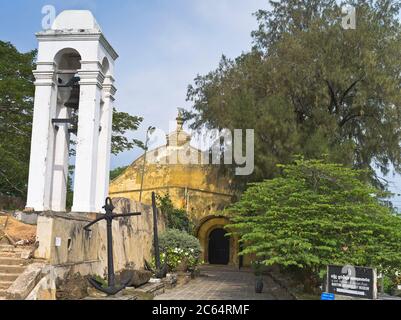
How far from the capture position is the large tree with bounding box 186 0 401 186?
16516 mm

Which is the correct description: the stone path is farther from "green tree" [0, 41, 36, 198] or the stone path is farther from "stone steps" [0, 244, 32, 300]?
"green tree" [0, 41, 36, 198]

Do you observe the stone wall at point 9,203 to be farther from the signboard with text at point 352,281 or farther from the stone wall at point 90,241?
the signboard with text at point 352,281

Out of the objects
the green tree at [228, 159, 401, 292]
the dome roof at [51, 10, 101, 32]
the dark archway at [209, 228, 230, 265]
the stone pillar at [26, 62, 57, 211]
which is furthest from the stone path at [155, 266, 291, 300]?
the dark archway at [209, 228, 230, 265]

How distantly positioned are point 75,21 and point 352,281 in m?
8.70

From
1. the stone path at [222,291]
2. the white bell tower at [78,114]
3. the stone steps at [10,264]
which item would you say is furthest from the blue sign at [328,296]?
the white bell tower at [78,114]

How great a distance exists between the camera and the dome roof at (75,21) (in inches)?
465

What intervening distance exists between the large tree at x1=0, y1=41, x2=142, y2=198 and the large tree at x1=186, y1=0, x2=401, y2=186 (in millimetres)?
6996

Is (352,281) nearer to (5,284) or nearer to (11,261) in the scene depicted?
(5,284)

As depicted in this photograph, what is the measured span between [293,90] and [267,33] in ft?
10.1

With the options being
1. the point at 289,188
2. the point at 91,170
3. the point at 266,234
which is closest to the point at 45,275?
the point at 91,170

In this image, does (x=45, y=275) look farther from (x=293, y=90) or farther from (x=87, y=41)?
(x=293, y=90)

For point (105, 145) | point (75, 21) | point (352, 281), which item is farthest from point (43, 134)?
point (352, 281)

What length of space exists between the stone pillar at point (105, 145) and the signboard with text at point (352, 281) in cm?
606

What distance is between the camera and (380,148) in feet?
59.0
